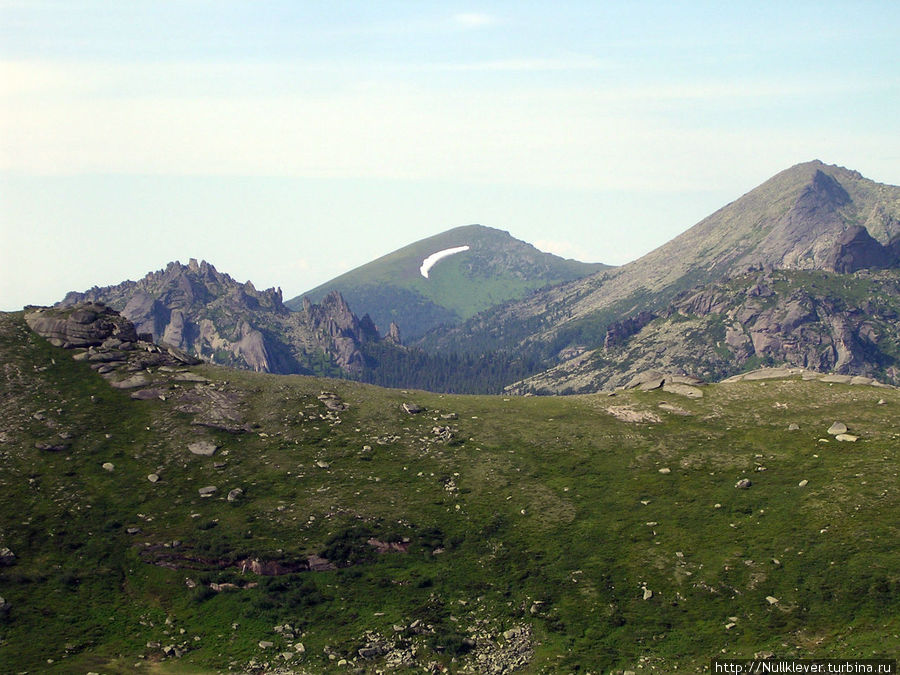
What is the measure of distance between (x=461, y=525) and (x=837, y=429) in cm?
4713

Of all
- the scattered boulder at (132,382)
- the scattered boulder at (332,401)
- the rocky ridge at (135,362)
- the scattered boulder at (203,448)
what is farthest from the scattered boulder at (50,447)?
the scattered boulder at (332,401)

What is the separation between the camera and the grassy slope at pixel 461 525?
62.4m

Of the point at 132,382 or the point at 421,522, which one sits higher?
the point at 132,382

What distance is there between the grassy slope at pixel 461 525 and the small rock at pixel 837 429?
1.38 metres

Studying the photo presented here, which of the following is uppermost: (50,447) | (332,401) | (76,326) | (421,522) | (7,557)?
(76,326)

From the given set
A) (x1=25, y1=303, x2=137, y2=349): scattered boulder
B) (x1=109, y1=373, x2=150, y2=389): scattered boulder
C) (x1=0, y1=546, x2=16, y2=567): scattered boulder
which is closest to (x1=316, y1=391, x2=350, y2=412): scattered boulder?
(x1=109, y1=373, x2=150, y2=389): scattered boulder

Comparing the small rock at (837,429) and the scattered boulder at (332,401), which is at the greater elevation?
the scattered boulder at (332,401)

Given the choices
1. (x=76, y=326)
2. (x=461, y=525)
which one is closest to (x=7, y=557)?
(x=461, y=525)

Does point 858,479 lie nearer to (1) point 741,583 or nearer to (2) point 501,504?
(1) point 741,583

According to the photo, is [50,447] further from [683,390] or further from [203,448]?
[683,390]

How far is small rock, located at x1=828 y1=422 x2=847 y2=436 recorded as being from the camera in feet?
303

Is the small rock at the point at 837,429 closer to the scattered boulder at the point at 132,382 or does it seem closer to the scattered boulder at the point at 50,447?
the scattered boulder at the point at 132,382

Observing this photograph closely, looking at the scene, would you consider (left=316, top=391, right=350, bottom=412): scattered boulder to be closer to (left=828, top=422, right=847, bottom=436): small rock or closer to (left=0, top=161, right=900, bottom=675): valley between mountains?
(left=0, top=161, right=900, bottom=675): valley between mountains

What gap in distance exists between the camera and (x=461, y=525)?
7950 cm
